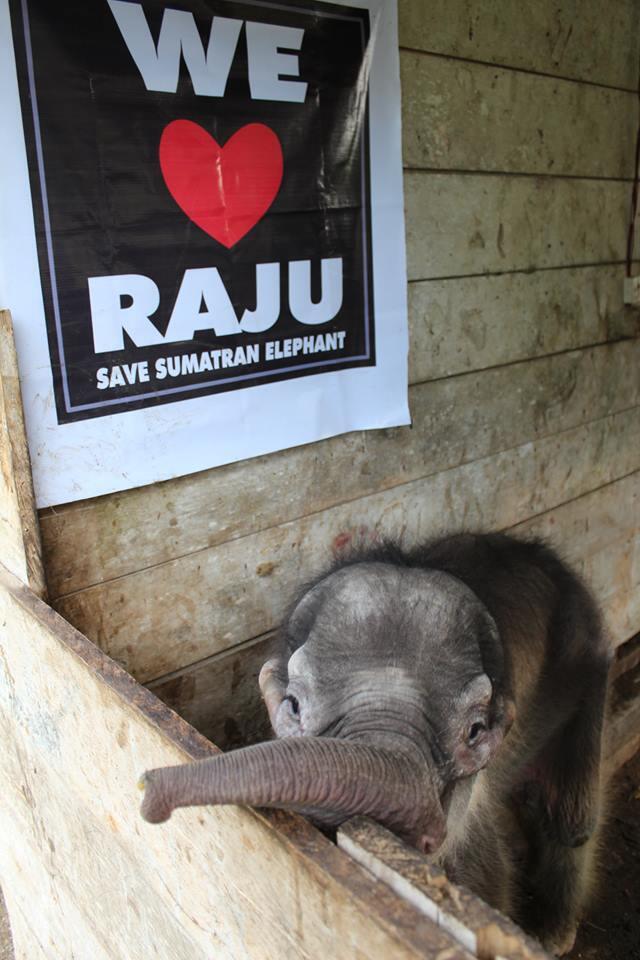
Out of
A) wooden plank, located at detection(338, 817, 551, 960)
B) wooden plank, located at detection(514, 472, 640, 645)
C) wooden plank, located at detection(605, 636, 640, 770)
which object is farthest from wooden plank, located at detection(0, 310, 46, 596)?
wooden plank, located at detection(605, 636, 640, 770)

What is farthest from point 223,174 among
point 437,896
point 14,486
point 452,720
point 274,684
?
point 437,896

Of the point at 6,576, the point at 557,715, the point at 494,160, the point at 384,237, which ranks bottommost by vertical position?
the point at 557,715

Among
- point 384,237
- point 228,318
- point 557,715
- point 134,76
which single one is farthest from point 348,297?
point 557,715

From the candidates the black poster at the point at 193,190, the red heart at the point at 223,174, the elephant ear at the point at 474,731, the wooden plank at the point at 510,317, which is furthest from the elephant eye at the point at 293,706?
the wooden plank at the point at 510,317

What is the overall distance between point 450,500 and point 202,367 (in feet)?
4.02

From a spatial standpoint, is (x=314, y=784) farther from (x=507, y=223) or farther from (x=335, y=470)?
(x=507, y=223)

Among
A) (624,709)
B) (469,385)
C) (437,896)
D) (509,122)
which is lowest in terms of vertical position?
(624,709)

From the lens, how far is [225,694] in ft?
7.66

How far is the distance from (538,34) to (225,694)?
237 cm

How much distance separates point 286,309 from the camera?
2139 mm

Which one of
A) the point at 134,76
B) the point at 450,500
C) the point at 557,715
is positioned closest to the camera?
the point at 134,76

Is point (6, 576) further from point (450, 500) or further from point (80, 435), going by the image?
point (450, 500)

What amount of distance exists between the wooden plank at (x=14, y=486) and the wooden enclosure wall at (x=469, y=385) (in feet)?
0.21

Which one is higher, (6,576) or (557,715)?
(6,576)
